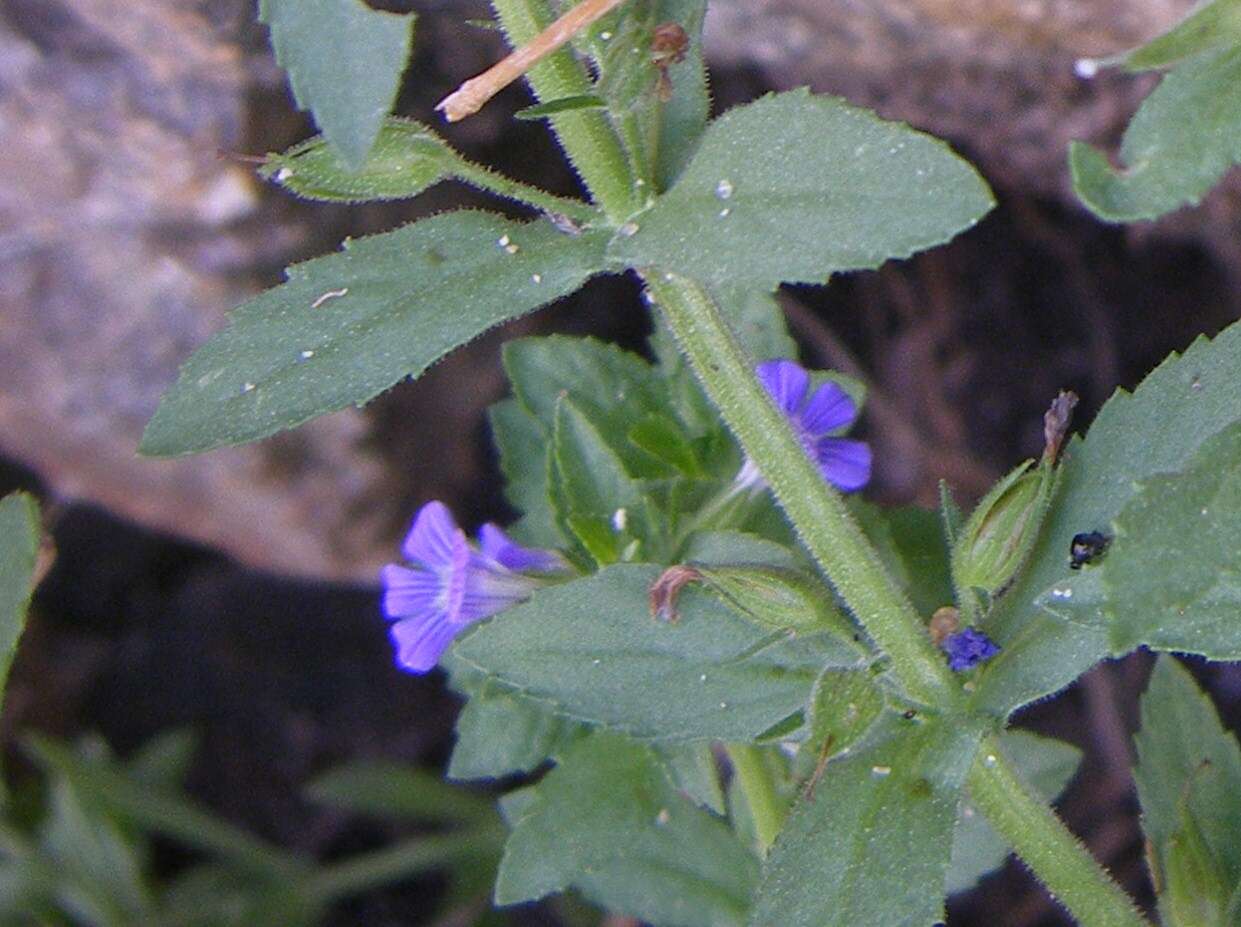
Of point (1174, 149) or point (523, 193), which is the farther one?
point (523, 193)

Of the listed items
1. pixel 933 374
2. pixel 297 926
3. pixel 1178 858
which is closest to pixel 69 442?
pixel 297 926

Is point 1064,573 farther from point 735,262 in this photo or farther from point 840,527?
point 735,262

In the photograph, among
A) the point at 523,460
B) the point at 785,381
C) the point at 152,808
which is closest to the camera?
the point at 785,381

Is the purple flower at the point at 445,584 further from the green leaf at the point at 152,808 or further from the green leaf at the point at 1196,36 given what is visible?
the green leaf at the point at 152,808

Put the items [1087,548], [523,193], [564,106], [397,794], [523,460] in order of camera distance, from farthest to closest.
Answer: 1. [397,794]
2. [523,460]
3. [1087,548]
4. [523,193]
5. [564,106]

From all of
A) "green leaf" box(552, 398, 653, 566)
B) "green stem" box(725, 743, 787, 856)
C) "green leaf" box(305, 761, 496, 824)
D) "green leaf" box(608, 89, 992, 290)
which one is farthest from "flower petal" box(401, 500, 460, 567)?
"green leaf" box(305, 761, 496, 824)

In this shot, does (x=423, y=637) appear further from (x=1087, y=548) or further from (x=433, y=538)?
(x=1087, y=548)

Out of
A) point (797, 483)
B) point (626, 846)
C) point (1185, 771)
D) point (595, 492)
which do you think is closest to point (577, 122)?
point (797, 483)
